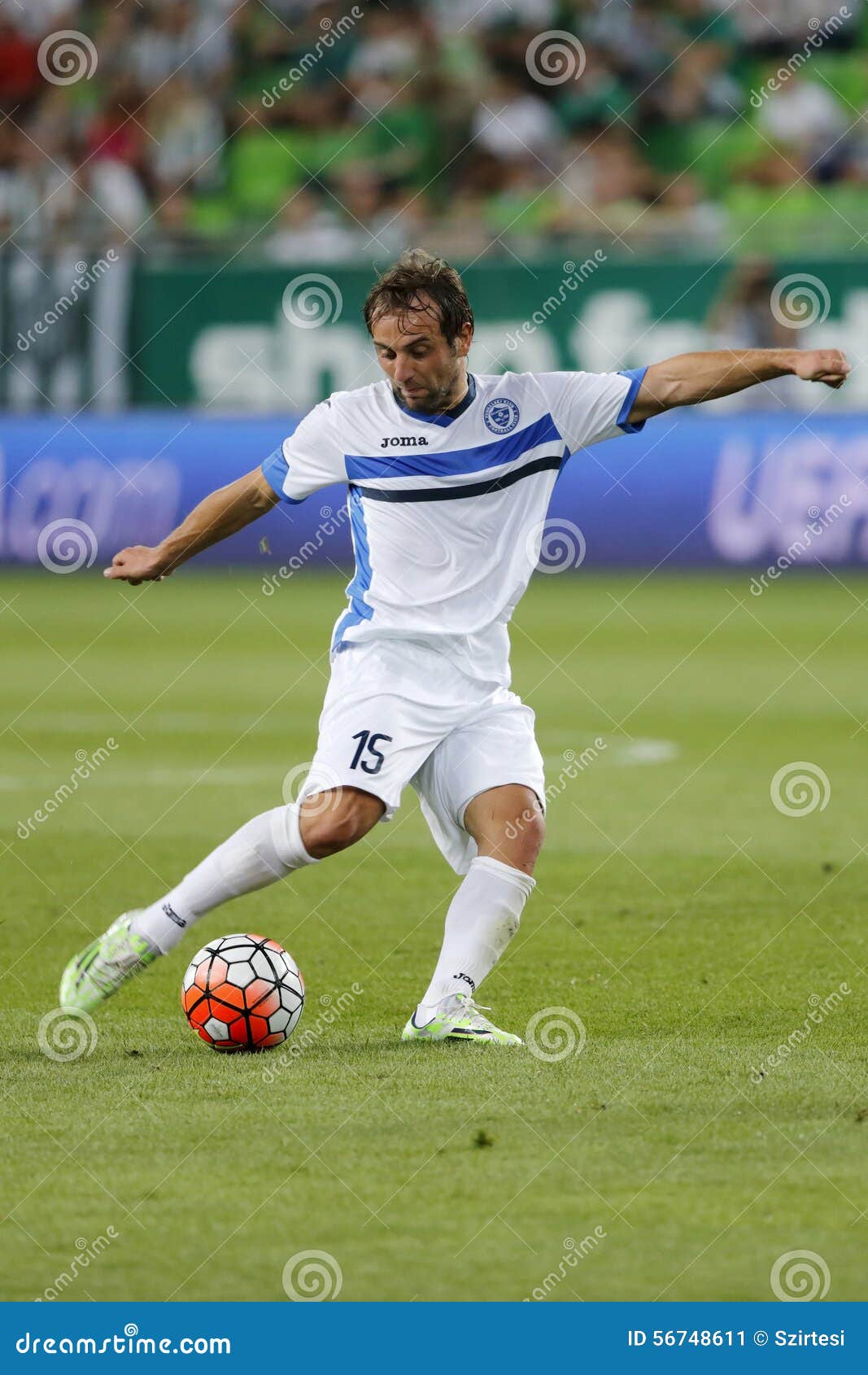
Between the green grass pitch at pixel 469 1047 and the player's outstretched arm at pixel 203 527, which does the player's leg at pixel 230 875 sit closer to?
the green grass pitch at pixel 469 1047

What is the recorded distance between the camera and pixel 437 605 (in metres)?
5.89

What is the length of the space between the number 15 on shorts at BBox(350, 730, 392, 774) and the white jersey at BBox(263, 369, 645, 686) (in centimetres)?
32

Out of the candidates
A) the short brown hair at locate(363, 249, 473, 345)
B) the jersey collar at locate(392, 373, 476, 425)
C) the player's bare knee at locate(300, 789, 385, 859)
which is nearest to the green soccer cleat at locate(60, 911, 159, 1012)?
the player's bare knee at locate(300, 789, 385, 859)

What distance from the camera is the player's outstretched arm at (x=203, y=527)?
5887mm

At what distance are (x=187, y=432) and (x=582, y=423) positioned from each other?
49.1ft

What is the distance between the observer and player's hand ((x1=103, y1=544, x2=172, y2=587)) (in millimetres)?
5867

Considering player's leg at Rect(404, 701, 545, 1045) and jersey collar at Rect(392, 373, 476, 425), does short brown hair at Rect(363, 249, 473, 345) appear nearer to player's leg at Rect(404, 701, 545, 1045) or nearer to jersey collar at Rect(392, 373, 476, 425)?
jersey collar at Rect(392, 373, 476, 425)

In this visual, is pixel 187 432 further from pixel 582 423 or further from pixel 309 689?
pixel 582 423

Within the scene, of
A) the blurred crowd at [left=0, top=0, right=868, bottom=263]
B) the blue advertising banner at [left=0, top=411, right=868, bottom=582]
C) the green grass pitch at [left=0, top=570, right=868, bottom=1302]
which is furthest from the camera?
the blurred crowd at [left=0, top=0, right=868, bottom=263]

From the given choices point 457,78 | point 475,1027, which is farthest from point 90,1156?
point 457,78

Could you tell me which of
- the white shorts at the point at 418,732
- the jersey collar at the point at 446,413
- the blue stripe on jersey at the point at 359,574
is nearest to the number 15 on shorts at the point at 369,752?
the white shorts at the point at 418,732

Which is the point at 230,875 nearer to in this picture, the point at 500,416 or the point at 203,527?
the point at 203,527
